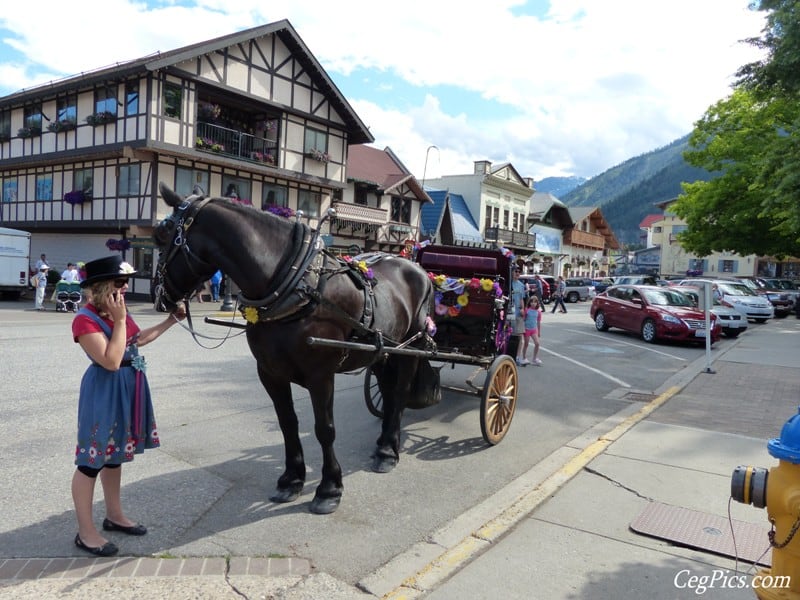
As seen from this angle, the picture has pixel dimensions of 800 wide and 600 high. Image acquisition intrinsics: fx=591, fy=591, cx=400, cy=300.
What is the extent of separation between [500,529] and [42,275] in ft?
65.4

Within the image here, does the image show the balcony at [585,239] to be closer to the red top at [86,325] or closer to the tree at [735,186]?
the tree at [735,186]

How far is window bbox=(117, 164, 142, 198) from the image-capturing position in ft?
75.0

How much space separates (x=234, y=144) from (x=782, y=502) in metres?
25.2

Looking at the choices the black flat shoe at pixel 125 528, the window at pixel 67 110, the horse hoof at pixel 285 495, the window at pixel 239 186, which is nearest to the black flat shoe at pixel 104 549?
the black flat shoe at pixel 125 528

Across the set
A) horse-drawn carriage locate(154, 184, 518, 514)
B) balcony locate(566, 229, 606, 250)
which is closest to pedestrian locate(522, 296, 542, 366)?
horse-drawn carriage locate(154, 184, 518, 514)

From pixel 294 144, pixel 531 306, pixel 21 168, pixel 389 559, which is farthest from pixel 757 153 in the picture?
pixel 21 168

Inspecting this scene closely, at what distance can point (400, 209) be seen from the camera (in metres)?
36.5

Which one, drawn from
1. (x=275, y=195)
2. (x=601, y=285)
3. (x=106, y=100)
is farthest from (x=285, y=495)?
(x=601, y=285)

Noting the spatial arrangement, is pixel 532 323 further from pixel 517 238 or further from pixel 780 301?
pixel 517 238

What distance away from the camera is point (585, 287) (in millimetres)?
38188

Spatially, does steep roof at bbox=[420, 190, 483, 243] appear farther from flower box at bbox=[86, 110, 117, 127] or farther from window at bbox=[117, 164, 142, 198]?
flower box at bbox=[86, 110, 117, 127]

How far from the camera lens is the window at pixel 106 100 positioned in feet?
74.1

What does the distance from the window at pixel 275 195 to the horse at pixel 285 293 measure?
2240 centimetres

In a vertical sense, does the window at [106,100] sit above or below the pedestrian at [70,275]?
above
